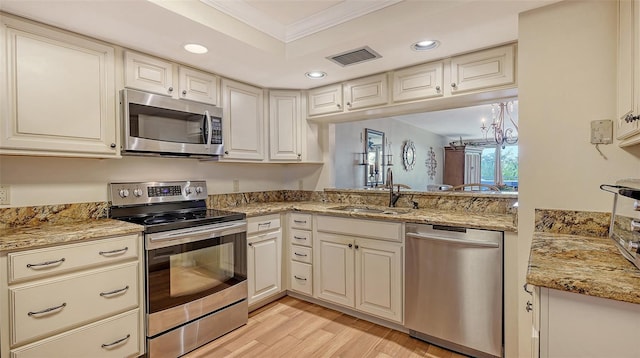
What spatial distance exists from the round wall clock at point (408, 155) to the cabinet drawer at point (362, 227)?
378 centimetres

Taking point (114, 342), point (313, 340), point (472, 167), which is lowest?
point (313, 340)

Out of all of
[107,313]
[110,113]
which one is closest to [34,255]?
[107,313]

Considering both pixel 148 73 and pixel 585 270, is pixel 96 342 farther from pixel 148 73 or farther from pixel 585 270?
pixel 585 270

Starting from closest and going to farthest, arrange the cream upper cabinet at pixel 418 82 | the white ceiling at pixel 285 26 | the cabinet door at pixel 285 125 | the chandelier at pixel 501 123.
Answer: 1. the white ceiling at pixel 285 26
2. the cream upper cabinet at pixel 418 82
3. the cabinet door at pixel 285 125
4. the chandelier at pixel 501 123

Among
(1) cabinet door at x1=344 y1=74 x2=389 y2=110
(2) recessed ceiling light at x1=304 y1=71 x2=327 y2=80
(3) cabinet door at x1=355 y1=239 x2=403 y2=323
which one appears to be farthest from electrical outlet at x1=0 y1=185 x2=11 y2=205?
(1) cabinet door at x1=344 y1=74 x2=389 y2=110

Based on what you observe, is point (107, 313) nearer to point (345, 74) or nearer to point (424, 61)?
point (345, 74)

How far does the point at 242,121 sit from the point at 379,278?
1848mm

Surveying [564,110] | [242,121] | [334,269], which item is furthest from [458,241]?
[242,121]

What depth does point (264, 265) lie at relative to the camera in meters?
2.71

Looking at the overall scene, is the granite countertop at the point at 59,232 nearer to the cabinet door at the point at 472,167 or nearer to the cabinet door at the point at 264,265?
the cabinet door at the point at 264,265

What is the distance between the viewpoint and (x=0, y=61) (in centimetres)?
165

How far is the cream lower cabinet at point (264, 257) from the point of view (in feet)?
8.53

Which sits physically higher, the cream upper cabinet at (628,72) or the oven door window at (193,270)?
the cream upper cabinet at (628,72)

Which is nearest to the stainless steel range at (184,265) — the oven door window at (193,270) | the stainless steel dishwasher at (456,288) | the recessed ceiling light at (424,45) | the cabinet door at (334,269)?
the oven door window at (193,270)
